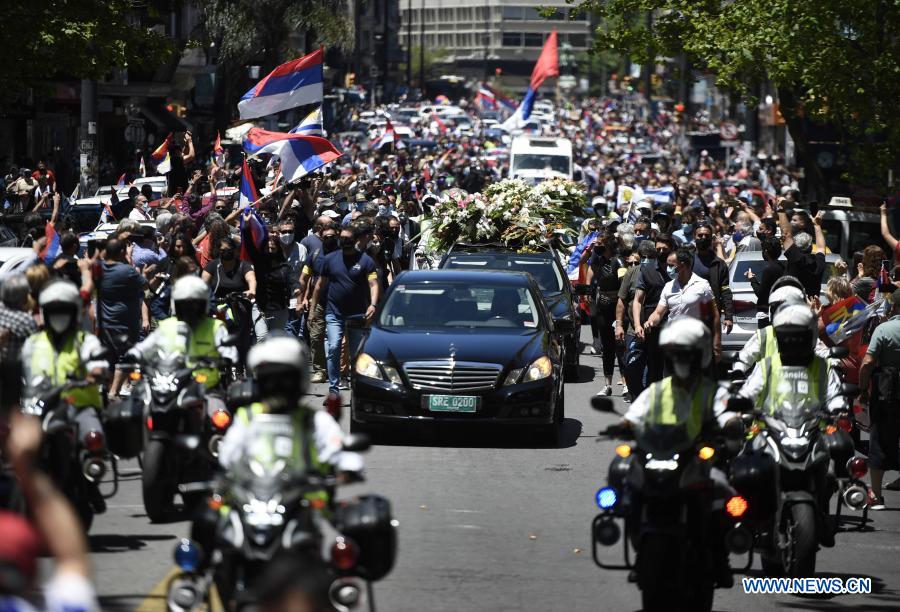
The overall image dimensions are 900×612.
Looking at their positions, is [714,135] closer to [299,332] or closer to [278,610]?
[299,332]

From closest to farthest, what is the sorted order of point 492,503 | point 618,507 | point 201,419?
point 618,507, point 201,419, point 492,503

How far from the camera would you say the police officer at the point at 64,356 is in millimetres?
9500

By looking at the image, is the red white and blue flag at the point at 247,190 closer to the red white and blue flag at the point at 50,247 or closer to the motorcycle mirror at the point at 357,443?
the red white and blue flag at the point at 50,247

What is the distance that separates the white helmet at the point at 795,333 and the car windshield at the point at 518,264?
9702 mm

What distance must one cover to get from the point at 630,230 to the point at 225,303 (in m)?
5.40

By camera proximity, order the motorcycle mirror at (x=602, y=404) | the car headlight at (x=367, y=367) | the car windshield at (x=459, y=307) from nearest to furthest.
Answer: the motorcycle mirror at (x=602, y=404) → the car headlight at (x=367, y=367) → the car windshield at (x=459, y=307)

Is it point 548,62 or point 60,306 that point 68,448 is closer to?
point 60,306

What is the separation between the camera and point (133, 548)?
977 centimetres

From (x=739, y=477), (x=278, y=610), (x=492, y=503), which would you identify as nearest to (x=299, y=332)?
(x=492, y=503)

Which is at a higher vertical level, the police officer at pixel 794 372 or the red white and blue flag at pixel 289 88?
the red white and blue flag at pixel 289 88

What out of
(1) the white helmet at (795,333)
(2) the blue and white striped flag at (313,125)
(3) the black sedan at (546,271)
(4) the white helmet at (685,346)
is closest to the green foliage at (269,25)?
(2) the blue and white striped flag at (313,125)

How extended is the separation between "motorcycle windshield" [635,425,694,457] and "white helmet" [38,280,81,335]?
11.0ft

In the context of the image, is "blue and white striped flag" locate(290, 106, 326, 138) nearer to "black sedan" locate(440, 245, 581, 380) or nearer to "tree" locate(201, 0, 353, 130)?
"black sedan" locate(440, 245, 581, 380)

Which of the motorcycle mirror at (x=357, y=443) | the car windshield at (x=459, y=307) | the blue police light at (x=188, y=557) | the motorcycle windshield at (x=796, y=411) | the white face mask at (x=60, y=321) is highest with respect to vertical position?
the white face mask at (x=60, y=321)
